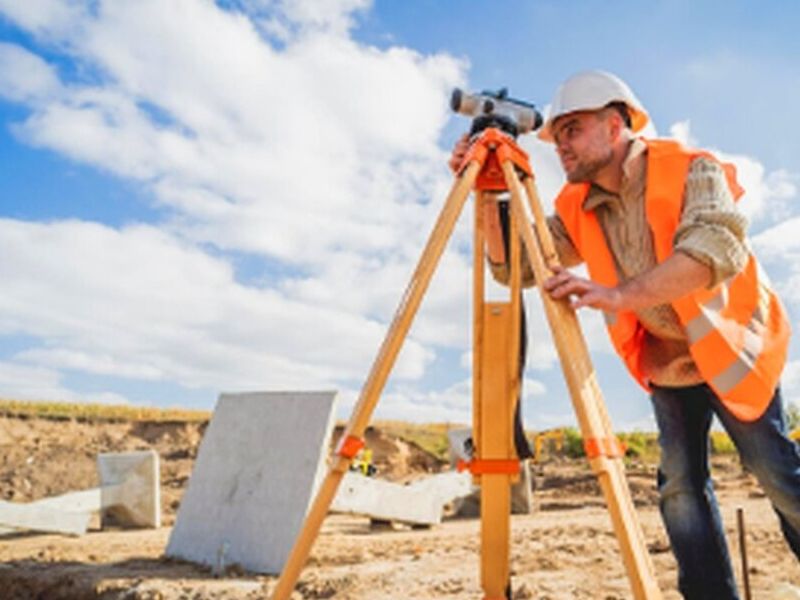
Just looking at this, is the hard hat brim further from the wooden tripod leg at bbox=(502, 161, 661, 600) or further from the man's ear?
the wooden tripod leg at bbox=(502, 161, 661, 600)

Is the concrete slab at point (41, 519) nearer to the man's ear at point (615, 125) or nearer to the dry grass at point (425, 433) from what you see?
the man's ear at point (615, 125)

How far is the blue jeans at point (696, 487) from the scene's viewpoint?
248 cm

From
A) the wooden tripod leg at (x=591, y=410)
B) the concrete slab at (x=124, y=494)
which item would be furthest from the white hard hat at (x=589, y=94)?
the concrete slab at (x=124, y=494)

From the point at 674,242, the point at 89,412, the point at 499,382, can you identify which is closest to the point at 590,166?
the point at 674,242

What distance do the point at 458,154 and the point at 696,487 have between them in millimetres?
1496

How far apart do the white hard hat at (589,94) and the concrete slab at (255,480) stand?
292 centimetres

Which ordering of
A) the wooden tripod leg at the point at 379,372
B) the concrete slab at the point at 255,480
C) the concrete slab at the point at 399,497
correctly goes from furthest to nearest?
the concrete slab at the point at 399,497 < the concrete slab at the point at 255,480 < the wooden tripod leg at the point at 379,372

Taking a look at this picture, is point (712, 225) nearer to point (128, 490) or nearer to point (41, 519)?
point (41, 519)

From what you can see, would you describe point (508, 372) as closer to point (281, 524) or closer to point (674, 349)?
point (674, 349)

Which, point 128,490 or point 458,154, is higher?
point 458,154

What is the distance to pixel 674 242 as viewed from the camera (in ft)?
7.61

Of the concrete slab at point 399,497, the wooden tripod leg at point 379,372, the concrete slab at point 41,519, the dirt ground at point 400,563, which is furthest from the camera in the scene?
the concrete slab at point 41,519

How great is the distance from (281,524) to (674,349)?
302cm

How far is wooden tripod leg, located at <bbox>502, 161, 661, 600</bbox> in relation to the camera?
71.7 inches
